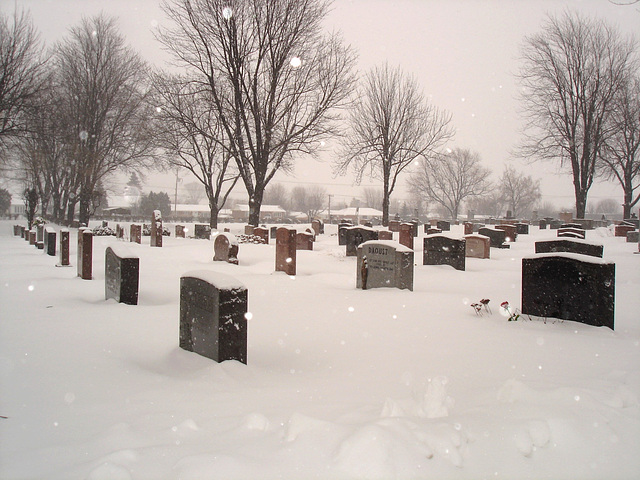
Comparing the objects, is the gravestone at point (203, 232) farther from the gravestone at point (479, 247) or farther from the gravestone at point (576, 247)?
the gravestone at point (576, 247)

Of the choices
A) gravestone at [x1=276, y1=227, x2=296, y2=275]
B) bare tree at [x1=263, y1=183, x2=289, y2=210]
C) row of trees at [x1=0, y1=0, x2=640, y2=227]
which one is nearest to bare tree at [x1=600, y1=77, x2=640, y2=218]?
row of trees at [x1=0, y1=0, x2=640, y2=227]

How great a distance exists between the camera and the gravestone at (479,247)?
1650 centimetres

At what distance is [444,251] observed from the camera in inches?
516

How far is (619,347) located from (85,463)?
5722mm

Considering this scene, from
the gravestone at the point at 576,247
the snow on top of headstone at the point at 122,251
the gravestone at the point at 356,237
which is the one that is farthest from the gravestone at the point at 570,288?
the gravestone at the point at 356,237

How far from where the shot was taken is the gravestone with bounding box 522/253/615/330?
6.02 metres

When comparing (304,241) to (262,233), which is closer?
(304,241)

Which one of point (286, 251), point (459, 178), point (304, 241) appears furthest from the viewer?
point (459, 178)

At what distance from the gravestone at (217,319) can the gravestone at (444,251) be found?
9834 millimetres

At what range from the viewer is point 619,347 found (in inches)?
202

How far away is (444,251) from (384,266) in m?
4.66

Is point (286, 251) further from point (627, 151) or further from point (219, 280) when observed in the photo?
point (627, 151)

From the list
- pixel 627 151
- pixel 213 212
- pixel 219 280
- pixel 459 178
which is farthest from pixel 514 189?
pixel 219 280

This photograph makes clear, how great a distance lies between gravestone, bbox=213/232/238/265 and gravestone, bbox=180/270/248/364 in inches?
344
